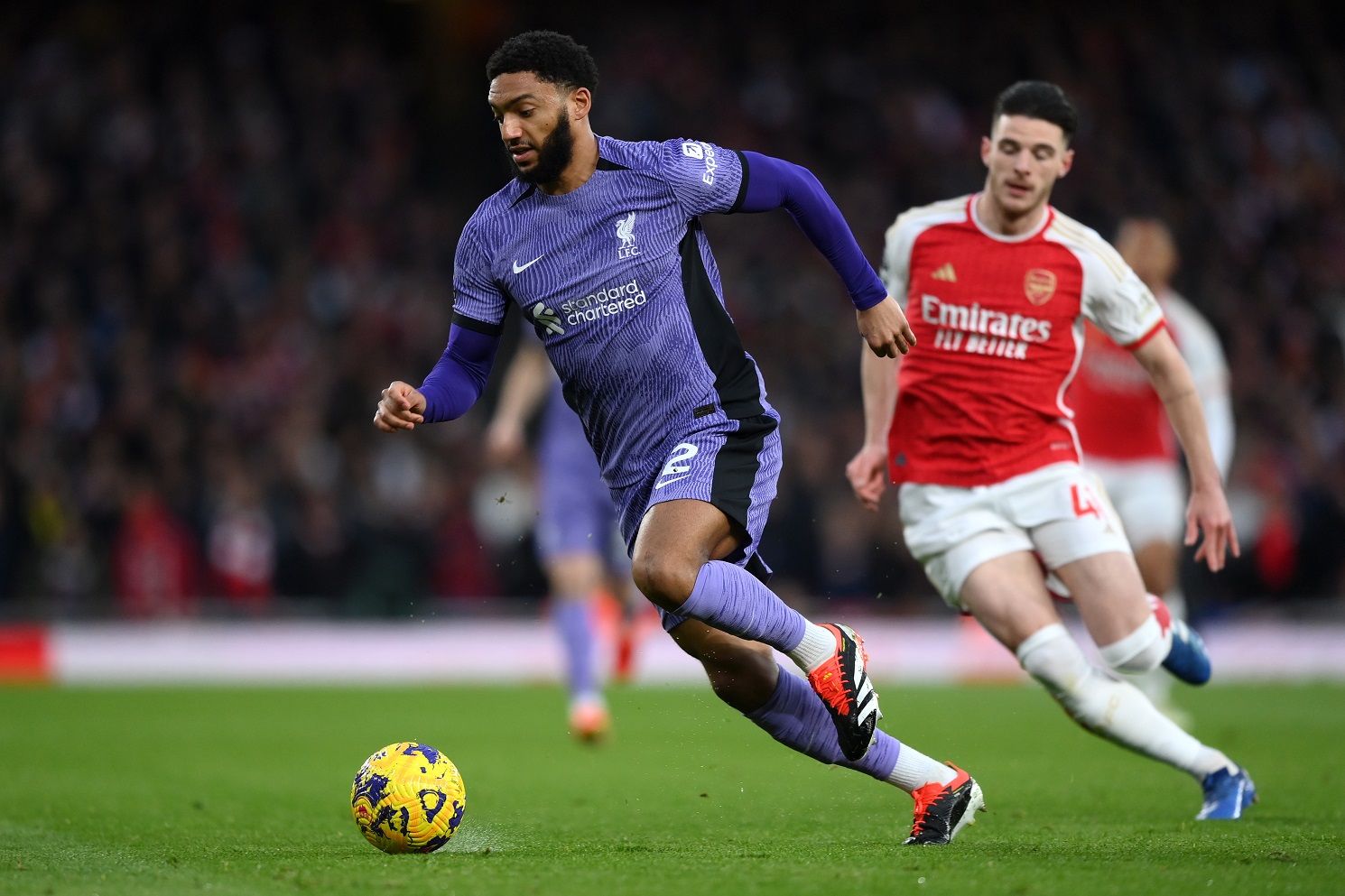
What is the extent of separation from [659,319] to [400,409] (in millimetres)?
838

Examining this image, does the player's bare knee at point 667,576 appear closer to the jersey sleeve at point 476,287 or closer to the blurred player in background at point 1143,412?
the jersey sleeve at point 476,287

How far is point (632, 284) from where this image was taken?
512 centimetres

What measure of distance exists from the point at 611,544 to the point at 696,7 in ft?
40.3

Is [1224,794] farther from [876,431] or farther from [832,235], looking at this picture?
[832,235]

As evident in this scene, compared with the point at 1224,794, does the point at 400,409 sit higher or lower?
higher

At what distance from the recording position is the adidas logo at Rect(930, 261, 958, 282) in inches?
240

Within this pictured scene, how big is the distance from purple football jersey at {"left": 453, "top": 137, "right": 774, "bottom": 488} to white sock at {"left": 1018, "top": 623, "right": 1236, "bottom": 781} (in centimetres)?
140

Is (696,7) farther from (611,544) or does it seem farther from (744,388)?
(744,388)

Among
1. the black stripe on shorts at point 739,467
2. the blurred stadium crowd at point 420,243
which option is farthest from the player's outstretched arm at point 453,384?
the blurred stadium crowd at point 420,243

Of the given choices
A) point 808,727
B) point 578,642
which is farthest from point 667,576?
point 578,642

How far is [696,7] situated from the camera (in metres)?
21.6

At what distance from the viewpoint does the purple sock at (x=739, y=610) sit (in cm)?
477

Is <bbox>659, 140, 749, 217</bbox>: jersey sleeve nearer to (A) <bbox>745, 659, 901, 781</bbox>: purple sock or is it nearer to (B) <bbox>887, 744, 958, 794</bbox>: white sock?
(A) <bbox>745, 659, 901, 781</bbox>: purple sock

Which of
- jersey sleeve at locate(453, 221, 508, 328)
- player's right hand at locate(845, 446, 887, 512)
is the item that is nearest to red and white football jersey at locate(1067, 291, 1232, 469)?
player's right hand at locate(845, 446, 887, 512)
